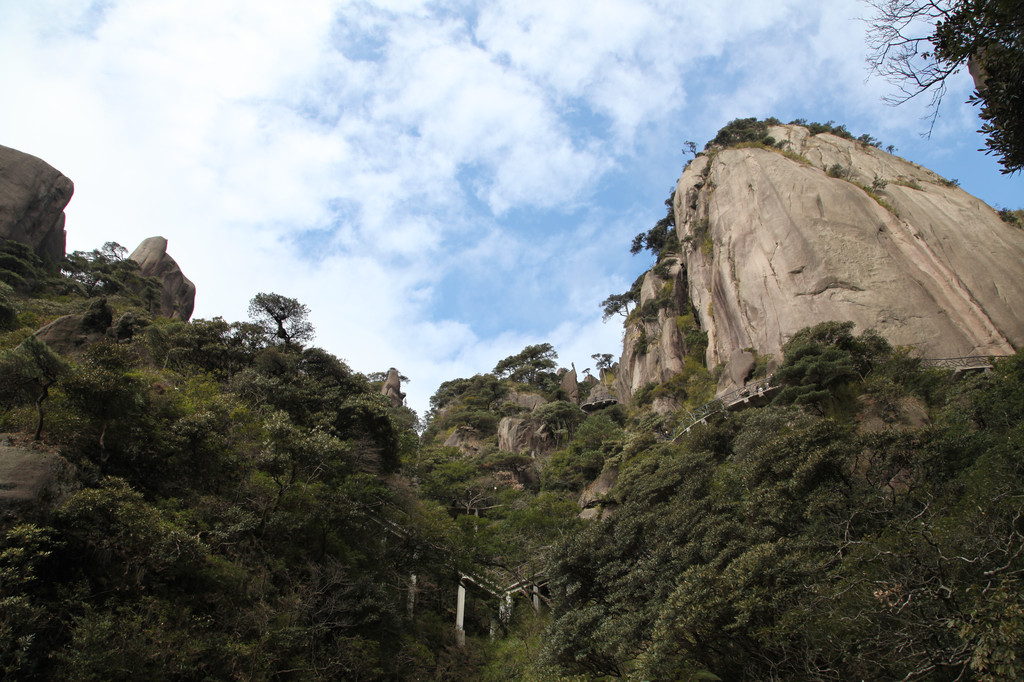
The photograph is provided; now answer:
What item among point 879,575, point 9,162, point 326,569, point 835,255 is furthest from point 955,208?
point 9,162

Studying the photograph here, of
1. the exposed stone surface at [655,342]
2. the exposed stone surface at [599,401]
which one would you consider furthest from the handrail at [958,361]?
the exposed stone surface at [599,401]

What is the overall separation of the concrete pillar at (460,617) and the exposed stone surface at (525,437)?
19382 millimetres

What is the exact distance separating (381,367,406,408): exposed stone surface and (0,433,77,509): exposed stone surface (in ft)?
134

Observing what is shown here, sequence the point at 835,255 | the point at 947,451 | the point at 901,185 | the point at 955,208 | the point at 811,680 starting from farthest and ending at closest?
the point at 901,185 < the point at 955,208 < the point at 835,255 < the point at 947,451 < the point at 811,680

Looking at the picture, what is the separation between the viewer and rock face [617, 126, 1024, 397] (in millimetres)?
22141

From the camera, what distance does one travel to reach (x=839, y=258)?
24547 millimetres

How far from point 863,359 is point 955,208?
16.0m

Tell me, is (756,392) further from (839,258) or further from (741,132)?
(741,132)

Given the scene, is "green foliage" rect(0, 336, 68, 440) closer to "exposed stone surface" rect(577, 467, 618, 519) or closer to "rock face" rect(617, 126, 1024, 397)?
"exposed stone surface" rect(577, 467, 618, 519)

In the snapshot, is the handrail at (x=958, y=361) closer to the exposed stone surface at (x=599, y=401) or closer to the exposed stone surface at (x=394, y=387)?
the exposed stone surface at (x=599, y=401)

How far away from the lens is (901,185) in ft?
102

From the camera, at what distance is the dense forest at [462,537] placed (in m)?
6.88

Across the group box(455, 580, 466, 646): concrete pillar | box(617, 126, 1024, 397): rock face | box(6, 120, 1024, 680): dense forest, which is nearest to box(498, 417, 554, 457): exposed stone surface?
box(617, 126, 1024, 397): rock face

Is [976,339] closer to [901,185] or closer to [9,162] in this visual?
[901,185]
